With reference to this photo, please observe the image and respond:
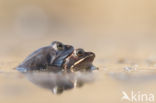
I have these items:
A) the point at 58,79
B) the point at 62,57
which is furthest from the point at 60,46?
the point at 58,79

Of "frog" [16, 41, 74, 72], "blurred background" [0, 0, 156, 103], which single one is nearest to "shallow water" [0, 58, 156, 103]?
"frog" [16, 41, 74, 72]

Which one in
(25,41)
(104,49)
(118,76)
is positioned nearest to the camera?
(118,76)

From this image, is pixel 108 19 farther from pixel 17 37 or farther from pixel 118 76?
pixel 118 76

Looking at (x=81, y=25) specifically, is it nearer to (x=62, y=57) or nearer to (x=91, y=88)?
(x=62, y=57)

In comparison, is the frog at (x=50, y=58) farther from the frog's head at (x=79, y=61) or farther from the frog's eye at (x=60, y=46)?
the frog's head at (x=79, y=61)

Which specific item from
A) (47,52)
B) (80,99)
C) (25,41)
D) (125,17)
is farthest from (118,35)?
(80,99)

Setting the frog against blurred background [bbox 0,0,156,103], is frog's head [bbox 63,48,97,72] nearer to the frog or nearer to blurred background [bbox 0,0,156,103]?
the frog

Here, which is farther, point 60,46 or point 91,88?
point 60,46
